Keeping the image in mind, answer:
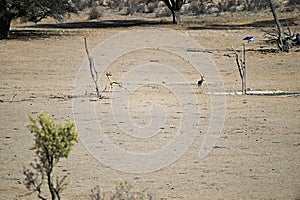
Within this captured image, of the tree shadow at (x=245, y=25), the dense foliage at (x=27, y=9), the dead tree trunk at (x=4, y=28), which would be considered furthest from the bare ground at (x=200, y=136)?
the tree shadow at (x=245, y=25)

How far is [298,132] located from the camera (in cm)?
1356

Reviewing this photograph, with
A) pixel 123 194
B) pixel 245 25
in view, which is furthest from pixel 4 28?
pixel 123 194

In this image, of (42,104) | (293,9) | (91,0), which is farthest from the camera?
(91,0)

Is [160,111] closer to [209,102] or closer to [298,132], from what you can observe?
[209,102]

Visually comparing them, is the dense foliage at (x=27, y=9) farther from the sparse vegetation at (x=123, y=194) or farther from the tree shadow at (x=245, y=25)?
the sparse vegetation at (x=123, y=194)

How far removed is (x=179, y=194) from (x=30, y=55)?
67.2 feet

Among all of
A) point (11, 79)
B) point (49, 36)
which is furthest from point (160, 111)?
point (49, 36)

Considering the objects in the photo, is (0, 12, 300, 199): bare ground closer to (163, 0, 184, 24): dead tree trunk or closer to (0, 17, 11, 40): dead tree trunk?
(0, 17, 11, 40): dead tree trunk

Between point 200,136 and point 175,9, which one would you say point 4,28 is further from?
point 200,136

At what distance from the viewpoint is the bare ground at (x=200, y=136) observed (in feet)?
32.5

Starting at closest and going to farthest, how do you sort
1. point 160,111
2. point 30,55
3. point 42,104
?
point 160,111
point 42,104
point 30,55

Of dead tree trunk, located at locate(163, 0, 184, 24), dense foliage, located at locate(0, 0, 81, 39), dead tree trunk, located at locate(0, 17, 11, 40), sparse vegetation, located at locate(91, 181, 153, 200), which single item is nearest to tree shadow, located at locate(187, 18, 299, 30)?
dead tree trunk, located at locate(163, 0, 184, 24)

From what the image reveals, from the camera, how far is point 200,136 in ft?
44.2

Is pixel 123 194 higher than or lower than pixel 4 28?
higher
